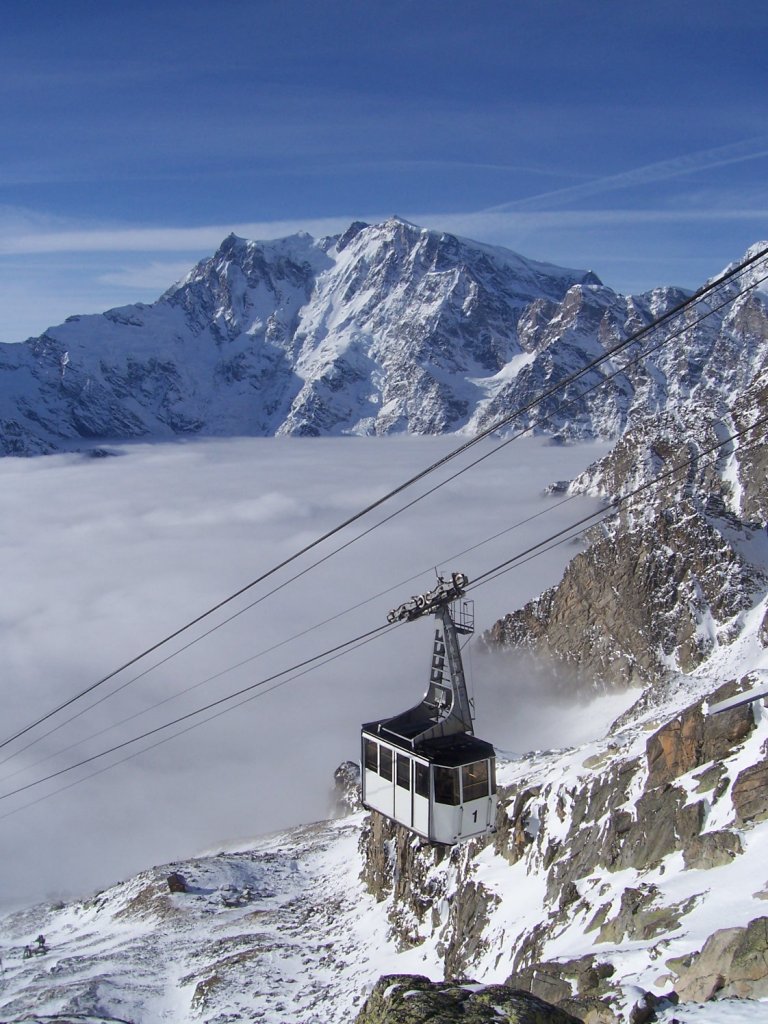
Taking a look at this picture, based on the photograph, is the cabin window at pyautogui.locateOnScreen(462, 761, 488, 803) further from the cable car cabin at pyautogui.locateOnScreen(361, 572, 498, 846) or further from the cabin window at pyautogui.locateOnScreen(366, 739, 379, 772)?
the cabin window at pyautogui.locateOnScreen(366, 739, 379, 772)

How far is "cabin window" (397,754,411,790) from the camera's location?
2634 cm

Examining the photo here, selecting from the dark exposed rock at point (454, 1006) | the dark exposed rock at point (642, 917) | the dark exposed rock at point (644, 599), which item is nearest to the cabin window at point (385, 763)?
the dark exposed rock at point (642, 917)

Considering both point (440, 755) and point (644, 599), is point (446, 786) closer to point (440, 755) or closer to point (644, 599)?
point (440, 755)

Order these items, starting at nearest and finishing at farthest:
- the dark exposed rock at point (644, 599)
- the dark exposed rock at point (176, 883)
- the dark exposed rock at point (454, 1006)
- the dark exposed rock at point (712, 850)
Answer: the dark exposed rock at point (454, 1006) < the dark exposed rock at point (712, 850) < the dark exposed rock at point (176, 883) < the dark exposed rock at point (644, 599)

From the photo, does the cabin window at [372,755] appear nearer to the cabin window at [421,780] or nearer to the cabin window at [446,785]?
the cabin window at [421,780]

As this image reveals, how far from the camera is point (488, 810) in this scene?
86.8 feet

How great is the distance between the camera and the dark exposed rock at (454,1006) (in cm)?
1332

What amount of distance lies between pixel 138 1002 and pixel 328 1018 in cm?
1193

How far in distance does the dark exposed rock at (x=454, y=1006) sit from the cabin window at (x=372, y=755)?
12.9 metres

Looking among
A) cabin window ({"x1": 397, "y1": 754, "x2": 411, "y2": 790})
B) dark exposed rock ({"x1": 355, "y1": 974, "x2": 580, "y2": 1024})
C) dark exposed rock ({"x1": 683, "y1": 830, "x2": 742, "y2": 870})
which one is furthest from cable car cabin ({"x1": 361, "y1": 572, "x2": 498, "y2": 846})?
dark exposed rock ({"x1": 355, "y1": 974, "x2": 580, "y2": 1024})

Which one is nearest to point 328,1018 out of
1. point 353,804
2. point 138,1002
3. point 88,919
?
point 138,1002

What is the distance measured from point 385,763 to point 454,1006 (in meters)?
13.8

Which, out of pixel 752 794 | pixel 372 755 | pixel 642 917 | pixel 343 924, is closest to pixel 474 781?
pixel 372 755

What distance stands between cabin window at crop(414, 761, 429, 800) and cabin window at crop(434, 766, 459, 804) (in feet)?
0.93
